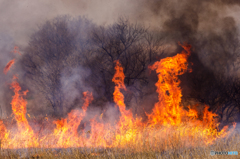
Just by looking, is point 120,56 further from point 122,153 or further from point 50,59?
point 122,153

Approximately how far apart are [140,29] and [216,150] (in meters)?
15.9

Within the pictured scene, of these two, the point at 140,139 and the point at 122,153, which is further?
the point at 140,139

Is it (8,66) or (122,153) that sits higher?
(8,66)

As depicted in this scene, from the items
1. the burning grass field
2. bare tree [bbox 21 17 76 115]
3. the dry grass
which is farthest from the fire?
the dry grass

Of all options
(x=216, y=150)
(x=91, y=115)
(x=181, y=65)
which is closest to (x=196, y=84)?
(x=181, y=65)

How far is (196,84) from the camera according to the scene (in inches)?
786

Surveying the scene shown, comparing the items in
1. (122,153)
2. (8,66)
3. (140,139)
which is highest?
(8,66)

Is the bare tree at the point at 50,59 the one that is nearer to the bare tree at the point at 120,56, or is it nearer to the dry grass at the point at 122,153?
the bare tree at the point at 120,56

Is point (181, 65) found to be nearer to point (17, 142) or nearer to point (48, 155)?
point (48, 155)

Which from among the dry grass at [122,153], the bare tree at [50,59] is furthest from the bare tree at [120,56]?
the dry grass at [122,153]

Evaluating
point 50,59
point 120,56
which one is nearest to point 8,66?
point 50,59

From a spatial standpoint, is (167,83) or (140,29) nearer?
(167,83)

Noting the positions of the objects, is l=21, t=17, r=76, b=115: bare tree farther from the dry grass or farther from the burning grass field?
the dry grass

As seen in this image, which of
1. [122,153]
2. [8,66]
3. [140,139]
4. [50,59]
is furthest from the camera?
[50,59]
